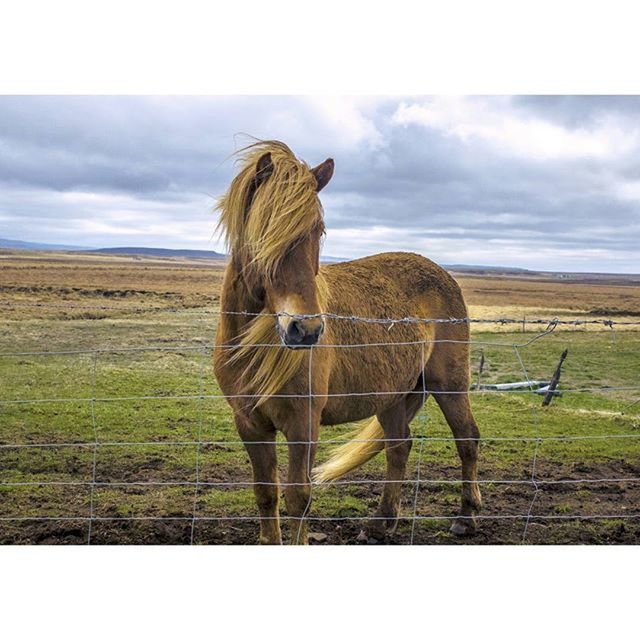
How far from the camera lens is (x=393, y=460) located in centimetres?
492

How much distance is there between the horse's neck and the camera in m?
3.52

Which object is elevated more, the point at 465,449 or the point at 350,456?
the point at 465,449

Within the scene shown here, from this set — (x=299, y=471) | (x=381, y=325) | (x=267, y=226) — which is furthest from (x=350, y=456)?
(x=267, y=226)

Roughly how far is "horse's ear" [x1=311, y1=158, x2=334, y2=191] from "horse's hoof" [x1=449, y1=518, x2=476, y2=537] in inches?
117

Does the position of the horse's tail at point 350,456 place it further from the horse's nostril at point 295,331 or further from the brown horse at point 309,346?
the horse's nostril at point 295,331

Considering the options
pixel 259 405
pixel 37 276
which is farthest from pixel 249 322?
pixel 37 276

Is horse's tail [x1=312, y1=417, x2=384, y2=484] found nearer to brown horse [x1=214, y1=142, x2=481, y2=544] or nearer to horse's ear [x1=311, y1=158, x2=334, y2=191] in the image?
brown horse [x1=214, y1=142, x2=481, y2=544]

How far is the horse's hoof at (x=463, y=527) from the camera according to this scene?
4.83 m

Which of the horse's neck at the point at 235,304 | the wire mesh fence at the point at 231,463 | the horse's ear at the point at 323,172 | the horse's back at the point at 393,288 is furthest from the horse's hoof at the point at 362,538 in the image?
the horse's ear at the point at 323,172

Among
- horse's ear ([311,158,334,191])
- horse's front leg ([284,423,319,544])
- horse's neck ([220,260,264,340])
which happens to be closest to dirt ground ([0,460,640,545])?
horse's front leg ([284,423,319,544])

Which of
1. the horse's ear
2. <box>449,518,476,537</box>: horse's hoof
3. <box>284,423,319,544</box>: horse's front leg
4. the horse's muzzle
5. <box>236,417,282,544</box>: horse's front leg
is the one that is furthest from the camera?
<box>449,518,476,537</box>: horse's hoof

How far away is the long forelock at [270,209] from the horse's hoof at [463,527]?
2.89m

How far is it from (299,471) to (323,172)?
1.74 m

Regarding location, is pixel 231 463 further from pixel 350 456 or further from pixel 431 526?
pixel 431 526
